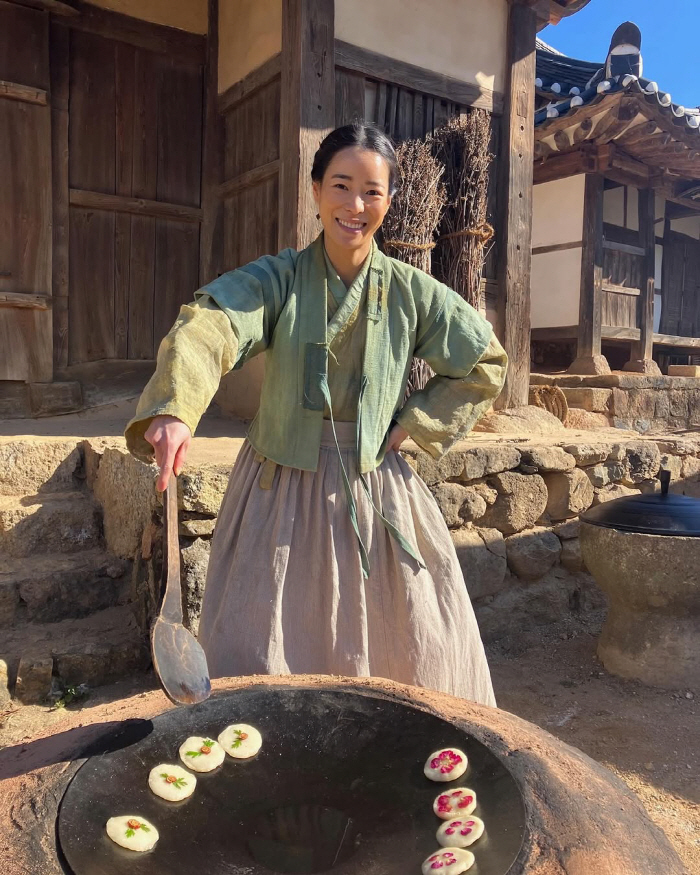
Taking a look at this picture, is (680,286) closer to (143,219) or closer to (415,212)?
(415,212)

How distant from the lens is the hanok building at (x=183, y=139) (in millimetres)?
4008

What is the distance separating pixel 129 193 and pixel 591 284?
519cm

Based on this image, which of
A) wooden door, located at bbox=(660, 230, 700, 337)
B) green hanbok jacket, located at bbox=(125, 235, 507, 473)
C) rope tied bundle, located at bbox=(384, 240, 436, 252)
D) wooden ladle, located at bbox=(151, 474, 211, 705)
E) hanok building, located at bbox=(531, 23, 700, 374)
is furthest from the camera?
wooden door, located at bbox=(660, 230, 700, 337)

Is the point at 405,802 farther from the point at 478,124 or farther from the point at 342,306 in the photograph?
the point at 478,124

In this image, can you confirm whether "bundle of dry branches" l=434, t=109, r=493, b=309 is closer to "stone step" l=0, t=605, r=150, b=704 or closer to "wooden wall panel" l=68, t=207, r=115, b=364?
"wooden wall panel" l=68, t=207, r=115, b=364

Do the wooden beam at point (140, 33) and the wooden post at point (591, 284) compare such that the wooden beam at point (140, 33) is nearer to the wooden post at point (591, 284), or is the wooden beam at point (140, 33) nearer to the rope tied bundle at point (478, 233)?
the rope tied bundle at point (478, 233)

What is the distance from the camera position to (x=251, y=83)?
4.27 meters

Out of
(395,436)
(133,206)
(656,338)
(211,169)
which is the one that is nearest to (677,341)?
(656,338)

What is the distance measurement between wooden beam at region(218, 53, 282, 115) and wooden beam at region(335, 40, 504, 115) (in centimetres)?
36

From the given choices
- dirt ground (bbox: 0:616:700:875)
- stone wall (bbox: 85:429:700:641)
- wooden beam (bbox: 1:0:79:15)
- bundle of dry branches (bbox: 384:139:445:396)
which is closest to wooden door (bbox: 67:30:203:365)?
wooden beam (bbox: 1:0:79:15)

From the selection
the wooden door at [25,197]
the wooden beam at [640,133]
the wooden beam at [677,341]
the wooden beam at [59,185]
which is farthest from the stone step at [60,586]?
the wooden beam at [677,341]

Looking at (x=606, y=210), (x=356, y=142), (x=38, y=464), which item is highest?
(x=606, y=210)

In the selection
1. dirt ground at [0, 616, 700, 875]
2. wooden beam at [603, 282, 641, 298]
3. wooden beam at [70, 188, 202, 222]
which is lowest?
dirt ground at [0, 616, 700, 875]

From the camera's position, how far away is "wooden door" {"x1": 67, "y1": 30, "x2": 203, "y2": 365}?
4.51 m
